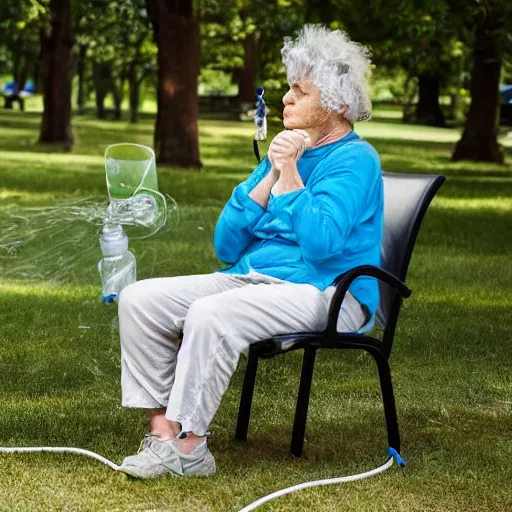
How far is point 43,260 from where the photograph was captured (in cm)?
757

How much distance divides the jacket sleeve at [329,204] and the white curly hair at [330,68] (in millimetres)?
217

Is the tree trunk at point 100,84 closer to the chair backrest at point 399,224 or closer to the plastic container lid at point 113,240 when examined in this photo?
the plastic container lid at point 113,240

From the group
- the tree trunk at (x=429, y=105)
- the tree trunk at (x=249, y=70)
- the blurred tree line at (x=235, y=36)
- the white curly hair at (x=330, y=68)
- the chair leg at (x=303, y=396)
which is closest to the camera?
the white curly hair at (x=330, y=68)

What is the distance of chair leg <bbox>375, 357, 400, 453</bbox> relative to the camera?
5102 mm

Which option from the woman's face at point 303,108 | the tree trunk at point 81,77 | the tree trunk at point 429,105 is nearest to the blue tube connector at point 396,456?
the woman's face at point 303,108

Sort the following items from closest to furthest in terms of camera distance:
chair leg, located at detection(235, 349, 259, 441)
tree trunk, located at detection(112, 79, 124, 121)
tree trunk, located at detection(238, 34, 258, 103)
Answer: chair leg, located at detection(235, 349, 259, 441) < tree trunk, located at detection(238, 34, 258, 103) < tree trunk, located at detection(112, 79, 124, 121)

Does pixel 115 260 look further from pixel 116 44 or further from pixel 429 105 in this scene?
pixel 429 105

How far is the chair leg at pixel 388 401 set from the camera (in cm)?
510

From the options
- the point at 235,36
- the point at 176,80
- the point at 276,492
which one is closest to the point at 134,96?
the point at 235,36

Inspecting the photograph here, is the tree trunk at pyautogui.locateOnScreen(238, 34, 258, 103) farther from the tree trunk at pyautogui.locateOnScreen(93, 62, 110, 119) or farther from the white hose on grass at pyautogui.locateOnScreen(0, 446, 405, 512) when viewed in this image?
the white hose on grass at pyautogui.locateOnScreen(0, 446, 405, 512)

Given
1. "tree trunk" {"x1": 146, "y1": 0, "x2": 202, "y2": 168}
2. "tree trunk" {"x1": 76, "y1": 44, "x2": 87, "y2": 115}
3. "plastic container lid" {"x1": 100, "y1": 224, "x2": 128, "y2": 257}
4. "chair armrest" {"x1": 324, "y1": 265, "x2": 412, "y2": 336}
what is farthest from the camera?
"tree trunk" {"x1": 76, "y1": 44, "x2": 87, "y2": 115}

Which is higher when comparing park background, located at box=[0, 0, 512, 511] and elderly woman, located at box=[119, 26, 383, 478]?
elderly woman, located at box=[119, 26, 383, 478]

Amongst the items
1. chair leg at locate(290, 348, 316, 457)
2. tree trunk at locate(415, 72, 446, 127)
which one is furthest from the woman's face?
tree trunk at locate(415, 72, 446, 127)

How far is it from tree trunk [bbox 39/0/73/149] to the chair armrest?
78.4 ft
